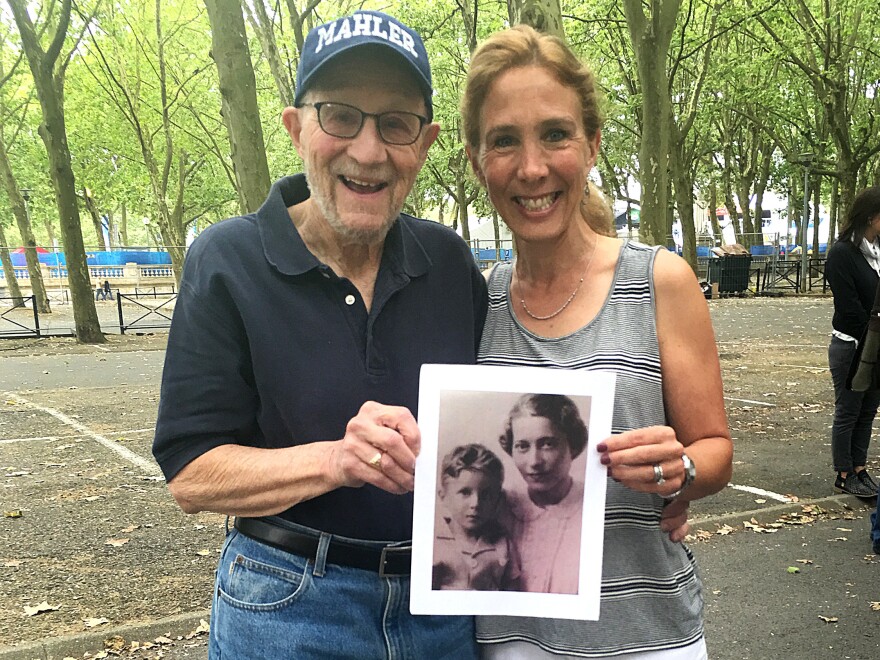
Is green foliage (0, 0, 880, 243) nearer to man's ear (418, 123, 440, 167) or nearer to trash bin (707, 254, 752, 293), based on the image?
trash bin (707, 254, 752, 293)

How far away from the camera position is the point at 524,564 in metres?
1.61

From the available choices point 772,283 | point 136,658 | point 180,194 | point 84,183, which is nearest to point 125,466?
point 136,658

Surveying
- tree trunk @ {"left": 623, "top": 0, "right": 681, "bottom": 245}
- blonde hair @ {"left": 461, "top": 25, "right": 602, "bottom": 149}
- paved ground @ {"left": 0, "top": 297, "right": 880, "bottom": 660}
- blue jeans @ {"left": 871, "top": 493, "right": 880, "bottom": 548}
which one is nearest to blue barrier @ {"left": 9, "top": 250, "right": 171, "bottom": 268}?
paved ground @ {"left": 0, "top": 297, "right": 880, "bottom": 660}

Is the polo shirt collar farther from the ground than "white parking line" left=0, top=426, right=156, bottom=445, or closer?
farther from the ground

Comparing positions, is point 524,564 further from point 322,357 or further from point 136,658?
point 136,658

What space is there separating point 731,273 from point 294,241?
26771 mm

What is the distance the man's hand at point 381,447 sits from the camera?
1427 mm

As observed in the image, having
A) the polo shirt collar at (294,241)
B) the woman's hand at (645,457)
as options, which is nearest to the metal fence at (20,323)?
the polo shirt collar at (294,241)

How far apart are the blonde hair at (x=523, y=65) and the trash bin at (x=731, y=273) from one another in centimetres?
2610

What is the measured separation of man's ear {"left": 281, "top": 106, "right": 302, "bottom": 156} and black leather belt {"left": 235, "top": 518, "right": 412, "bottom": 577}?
34.9 inches

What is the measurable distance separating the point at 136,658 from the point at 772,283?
A: 89.8ft

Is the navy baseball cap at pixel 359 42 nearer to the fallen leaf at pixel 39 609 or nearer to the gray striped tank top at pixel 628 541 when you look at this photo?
the gray striped tank top at pixel 628 541

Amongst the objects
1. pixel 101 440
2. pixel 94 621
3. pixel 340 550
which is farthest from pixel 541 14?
pixel 101 440

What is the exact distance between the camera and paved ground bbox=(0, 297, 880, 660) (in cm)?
403
